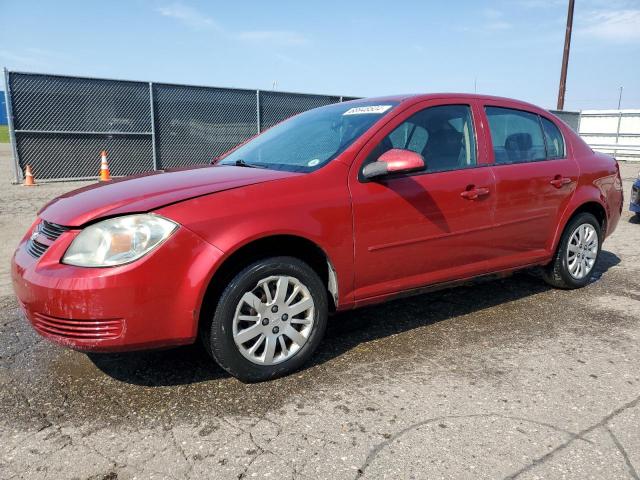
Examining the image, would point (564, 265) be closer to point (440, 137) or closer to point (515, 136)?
point (515, 136)

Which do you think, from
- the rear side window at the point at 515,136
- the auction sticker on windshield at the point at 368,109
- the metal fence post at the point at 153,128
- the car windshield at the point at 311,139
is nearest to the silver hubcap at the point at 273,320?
the car windshield at the point at 311,139

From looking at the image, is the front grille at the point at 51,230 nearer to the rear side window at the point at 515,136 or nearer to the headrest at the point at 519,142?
the rear side window at the point at 515,136

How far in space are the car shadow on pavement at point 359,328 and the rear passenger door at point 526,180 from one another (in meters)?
0.46

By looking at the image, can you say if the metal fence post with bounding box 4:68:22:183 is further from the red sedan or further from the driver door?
the driver door

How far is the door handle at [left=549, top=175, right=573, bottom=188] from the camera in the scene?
431 centimetres

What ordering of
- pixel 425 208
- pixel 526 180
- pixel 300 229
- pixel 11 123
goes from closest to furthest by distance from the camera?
1. pixel 300 229
2. pixel 425 208
3. pixel 526 180
4. pixel 11 123

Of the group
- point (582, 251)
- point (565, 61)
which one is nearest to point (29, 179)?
point (582, 251)

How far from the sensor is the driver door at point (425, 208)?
327cm

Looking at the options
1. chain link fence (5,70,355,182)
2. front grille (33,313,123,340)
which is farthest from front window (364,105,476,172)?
chain link fence (5,70,355,182)

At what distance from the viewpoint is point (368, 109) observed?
3.74 meters

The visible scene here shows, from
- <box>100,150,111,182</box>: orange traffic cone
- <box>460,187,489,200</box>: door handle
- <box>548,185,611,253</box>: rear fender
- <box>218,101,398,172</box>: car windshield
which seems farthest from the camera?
<box>100,150,111,182</box>: orange traffic cone

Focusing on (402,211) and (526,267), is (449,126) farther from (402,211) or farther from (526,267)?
(526,267)

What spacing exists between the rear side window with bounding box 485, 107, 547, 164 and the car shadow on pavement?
3.32 feet

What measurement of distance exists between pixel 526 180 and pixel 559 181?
1.44ft
